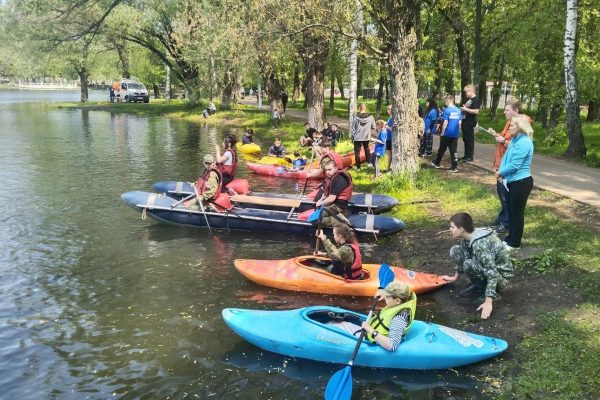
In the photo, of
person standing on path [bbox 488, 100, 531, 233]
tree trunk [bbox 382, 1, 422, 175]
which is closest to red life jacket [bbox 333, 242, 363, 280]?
person standing on path [bbox 488, 100, 531, 233]

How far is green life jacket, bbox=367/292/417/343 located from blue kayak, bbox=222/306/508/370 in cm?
18

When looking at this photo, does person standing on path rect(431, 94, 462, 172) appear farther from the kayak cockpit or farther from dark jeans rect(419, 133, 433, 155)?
the kayak cockpit

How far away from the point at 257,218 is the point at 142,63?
5254 centimetres

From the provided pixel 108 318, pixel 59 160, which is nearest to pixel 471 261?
pixel 108 318

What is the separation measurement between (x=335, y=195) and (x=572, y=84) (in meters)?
7.95

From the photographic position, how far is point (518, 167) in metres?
7.68

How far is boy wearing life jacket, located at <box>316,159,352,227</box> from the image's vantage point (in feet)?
33.5

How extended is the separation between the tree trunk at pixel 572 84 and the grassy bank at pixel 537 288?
131 inches

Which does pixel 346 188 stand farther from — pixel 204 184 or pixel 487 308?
pixel 487 308

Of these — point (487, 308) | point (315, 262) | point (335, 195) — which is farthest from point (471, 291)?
point (335, 195)

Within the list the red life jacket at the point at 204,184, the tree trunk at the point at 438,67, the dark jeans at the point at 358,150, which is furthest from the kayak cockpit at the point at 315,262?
the tree trunk at the point at 438,67

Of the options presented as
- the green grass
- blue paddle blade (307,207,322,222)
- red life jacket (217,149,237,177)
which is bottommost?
blue paddle blade (307,207,322,222)

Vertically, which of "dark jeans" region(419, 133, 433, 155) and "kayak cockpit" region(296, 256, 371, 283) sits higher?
"dark jeans" region(419, 133, 433, 155)

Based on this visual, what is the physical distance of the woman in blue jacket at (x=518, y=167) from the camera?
25.1ft
